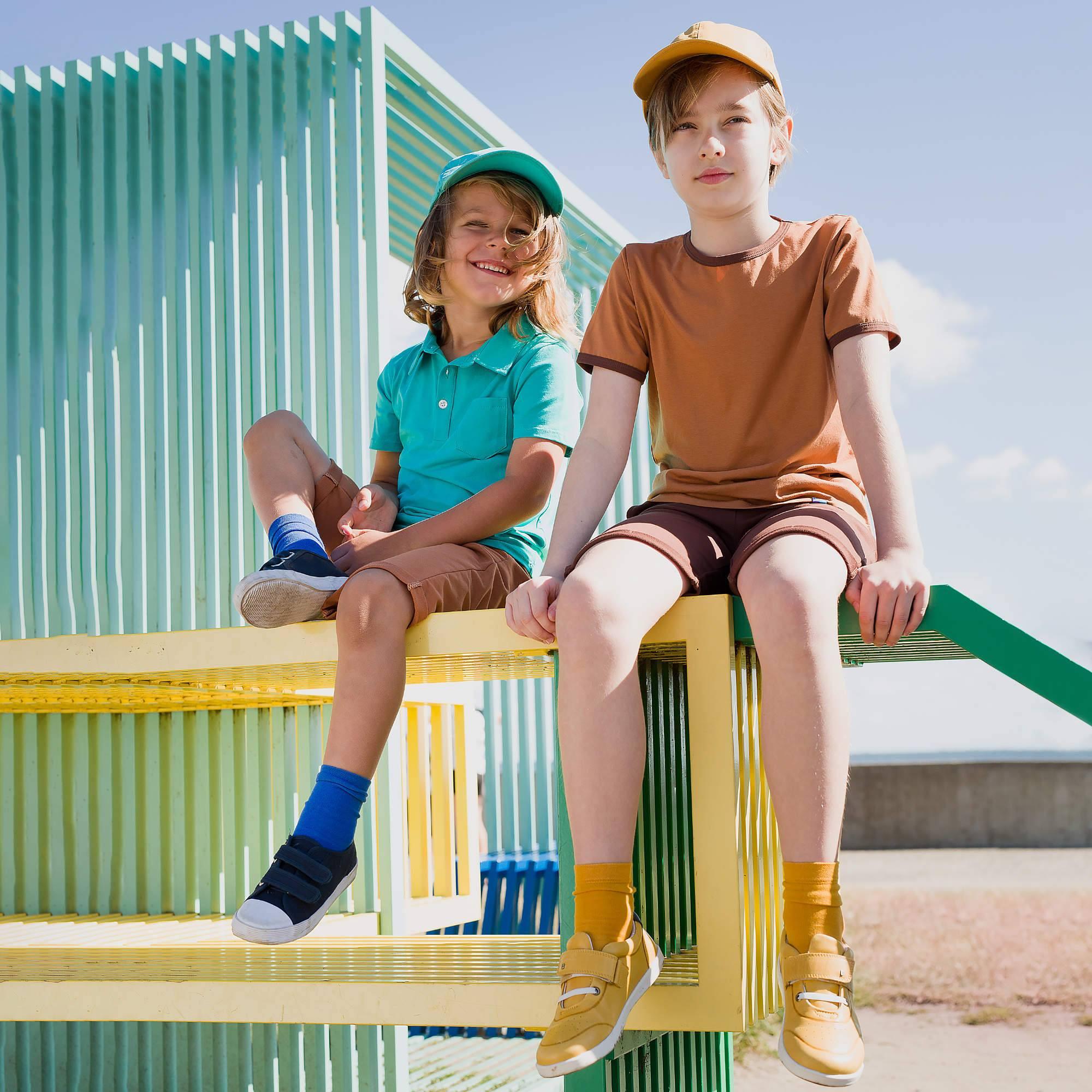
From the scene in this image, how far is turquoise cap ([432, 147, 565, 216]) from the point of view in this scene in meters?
2.37

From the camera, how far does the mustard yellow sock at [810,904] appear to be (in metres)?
1.41

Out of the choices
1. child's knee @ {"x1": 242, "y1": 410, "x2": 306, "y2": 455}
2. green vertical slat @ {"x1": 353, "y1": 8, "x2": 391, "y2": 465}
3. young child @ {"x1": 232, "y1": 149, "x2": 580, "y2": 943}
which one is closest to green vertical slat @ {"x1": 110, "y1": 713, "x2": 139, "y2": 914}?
green vertical slat @ {"x1": 353, "y1": 8, "x2": 391, "y2": 465}

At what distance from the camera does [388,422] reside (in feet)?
8.29

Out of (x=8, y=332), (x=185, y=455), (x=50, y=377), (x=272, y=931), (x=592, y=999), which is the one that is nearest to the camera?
(x=592, y=999)

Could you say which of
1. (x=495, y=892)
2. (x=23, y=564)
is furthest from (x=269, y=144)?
(x=495, y=892)

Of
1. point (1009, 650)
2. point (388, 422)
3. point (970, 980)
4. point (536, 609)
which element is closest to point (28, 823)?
point (388, 422)

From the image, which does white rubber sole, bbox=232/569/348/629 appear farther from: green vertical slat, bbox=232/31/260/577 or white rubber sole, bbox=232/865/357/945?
green vertical slat, bbox=232/31/260/577

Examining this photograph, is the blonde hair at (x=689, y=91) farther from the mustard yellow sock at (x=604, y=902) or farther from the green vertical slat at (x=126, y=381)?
the green vertical slat at (x=126, y=381)

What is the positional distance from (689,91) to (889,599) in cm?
86

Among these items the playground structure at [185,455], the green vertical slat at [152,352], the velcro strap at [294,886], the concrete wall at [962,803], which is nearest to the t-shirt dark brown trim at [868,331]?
the velcro strap at [294,886]

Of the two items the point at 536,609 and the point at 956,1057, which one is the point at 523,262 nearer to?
the point at 536,609

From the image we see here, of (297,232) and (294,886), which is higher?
(297,232)

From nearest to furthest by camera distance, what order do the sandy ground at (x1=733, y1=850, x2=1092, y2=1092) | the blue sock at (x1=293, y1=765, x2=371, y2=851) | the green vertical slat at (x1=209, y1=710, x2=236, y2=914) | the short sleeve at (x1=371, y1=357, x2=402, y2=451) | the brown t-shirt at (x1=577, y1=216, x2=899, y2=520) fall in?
the blue sock at (x1=293, y1=765, x2=371, y2=851) < the brown t-shirt at (x1=577, y1=216, x2=899, y2=520) < the short sleeve at (x1=371, y1=357, x2=402, y2=451) < the green vertical slat at (x1=209, y1=710, x2=236, y2=914) < the sandy ground at (x1=733, y1=850, x2=1092, y2=1092)

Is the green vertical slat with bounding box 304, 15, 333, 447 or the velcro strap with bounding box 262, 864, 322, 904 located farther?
the green vertical slat with bounding box 304, 15, 333, 447
